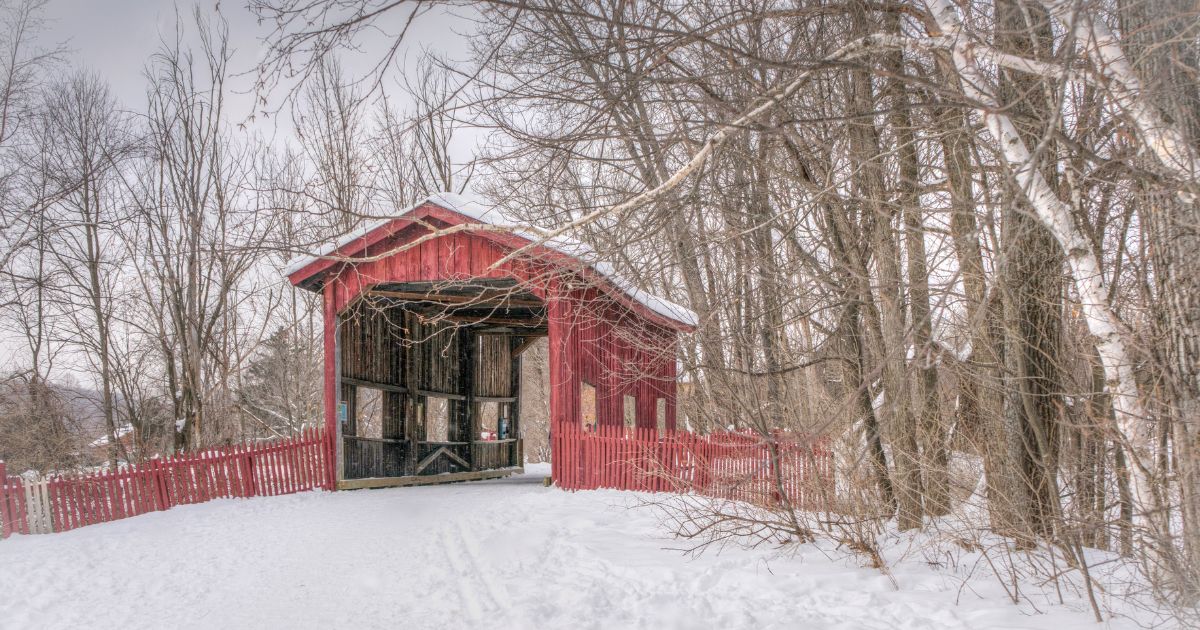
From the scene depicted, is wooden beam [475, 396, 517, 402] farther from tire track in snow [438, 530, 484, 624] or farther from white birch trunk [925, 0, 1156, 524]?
white birch trunk [925, 0, 1156, 524]

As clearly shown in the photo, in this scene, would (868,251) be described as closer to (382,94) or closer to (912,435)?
(912,435)

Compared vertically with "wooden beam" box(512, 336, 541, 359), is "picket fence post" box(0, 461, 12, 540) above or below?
below

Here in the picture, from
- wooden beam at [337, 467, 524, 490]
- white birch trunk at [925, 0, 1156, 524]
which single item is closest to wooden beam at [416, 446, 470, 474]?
wooden beam at [337, 467, 524, 490]

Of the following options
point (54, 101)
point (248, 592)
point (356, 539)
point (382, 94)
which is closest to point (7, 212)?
point (54, 101)

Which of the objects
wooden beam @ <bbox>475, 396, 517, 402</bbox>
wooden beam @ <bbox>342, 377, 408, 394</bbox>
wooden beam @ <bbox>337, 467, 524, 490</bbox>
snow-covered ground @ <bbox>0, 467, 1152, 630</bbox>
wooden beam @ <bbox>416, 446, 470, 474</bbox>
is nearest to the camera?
snow-covered ground @ <bbox>0, 467, 1152, 630</bbox>

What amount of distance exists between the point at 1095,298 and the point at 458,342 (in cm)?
1452

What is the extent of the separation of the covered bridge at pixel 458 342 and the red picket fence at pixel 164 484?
58 cm

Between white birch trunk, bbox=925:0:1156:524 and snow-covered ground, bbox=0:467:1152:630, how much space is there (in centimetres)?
99

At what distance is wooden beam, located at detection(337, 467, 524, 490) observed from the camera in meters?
→ 13.5

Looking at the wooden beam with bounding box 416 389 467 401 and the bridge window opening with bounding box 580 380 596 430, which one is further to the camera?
the wooden beam with bounding box 416 389 467 401

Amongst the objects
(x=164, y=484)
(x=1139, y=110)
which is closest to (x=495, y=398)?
(x=164, y=484)

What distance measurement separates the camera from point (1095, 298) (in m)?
4.07

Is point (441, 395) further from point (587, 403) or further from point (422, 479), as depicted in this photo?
point (587, 403)

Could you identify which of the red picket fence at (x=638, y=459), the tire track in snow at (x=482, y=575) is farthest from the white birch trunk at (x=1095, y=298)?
the red picket fence at (x=638, y=459)
